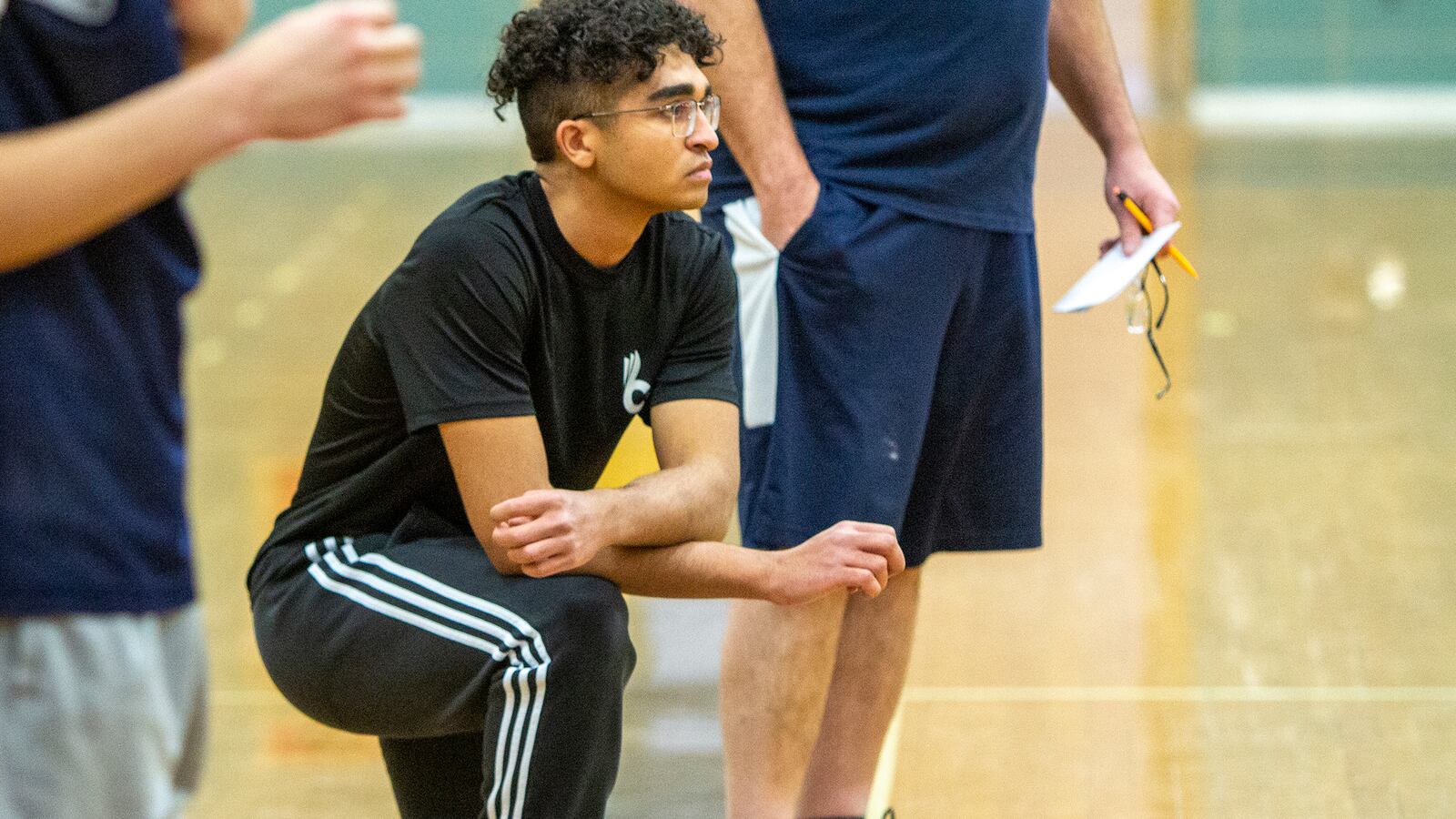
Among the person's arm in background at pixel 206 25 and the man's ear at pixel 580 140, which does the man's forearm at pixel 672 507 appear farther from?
the person's arm in background at pixel 206 25

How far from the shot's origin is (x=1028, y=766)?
2969 mm

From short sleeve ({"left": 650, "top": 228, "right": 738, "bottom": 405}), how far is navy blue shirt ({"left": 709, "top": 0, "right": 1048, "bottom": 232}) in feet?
0.99

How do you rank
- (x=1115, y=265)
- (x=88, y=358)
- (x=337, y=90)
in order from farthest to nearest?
(x=1115, y=265) < (x=88, y=358) < (x=337, y=90)

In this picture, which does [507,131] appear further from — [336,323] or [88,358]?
[88,358]

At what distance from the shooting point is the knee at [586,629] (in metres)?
1.84

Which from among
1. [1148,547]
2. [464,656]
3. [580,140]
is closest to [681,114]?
[580,140]

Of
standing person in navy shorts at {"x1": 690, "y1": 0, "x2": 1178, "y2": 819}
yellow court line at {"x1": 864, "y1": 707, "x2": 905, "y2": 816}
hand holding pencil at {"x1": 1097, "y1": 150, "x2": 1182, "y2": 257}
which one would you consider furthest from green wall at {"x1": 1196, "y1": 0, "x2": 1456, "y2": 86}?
standing person in navy shorts at {"x1": 690, "y1": 0, "x2": 1178, "y2": 819}

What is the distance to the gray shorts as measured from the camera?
1262mm

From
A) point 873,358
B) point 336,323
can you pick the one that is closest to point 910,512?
point 873,358

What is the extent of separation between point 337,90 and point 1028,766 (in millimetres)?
2130

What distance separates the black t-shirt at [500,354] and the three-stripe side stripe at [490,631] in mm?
84

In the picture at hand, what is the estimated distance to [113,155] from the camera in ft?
3.81

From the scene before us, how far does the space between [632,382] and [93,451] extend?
88 cm

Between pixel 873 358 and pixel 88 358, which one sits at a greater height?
pixel 88 358
